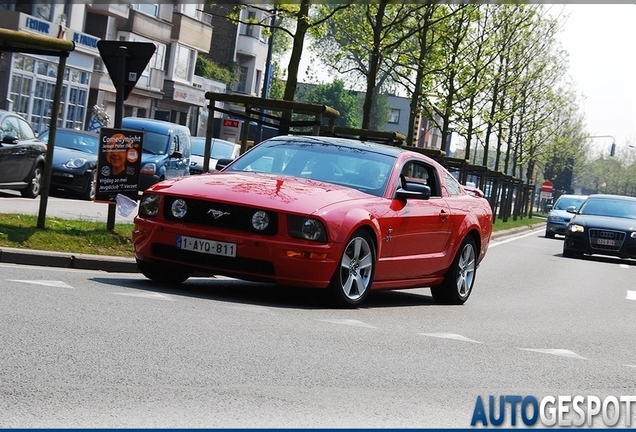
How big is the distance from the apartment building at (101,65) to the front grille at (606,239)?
14.9 meters

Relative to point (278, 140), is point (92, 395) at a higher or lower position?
lower

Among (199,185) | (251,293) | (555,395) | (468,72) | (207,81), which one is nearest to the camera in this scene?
(555,395)

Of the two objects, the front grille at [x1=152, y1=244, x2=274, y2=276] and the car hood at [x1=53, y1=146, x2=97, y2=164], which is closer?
the front grille at [x1=152, y1=244, x2=274, y2=276]

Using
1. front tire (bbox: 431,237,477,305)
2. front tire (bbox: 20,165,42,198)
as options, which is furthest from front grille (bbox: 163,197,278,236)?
front tire (bbox: 20,165,42,198)

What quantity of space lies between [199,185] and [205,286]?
1.47m

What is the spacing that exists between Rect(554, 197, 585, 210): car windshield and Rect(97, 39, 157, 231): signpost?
121ft

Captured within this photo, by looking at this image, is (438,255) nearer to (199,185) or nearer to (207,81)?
(199,185)

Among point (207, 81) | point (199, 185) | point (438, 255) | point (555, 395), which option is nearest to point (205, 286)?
point (199, 185)

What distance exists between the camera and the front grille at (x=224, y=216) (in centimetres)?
1170

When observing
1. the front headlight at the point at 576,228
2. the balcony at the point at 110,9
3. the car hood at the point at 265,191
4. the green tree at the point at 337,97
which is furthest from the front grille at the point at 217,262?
the green tree at the point at 337,97

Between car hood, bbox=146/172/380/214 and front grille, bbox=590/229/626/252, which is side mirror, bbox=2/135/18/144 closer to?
car hood, bbox=146/172/380/214

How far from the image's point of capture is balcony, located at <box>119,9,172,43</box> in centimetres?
6266

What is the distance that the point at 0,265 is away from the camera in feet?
41.8

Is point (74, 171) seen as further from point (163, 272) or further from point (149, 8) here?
point (149, 8)
